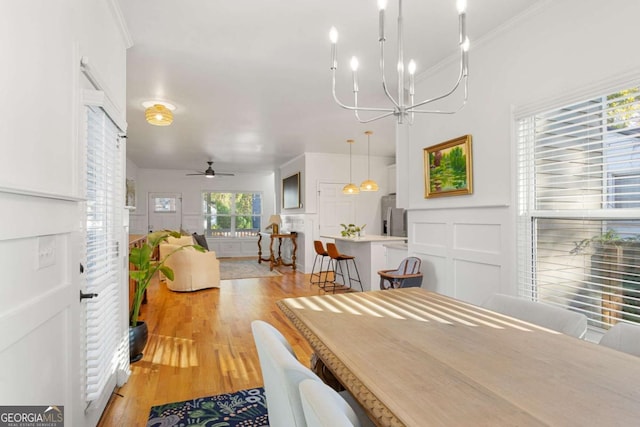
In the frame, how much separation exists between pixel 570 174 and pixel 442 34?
1.36 metres

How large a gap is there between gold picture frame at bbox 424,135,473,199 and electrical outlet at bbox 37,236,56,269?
2704mm

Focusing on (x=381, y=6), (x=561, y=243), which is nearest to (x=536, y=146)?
(x=561, y=243)

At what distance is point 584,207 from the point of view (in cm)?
212

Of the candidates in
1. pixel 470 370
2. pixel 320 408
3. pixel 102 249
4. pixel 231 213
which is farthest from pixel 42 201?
pixel 231 213

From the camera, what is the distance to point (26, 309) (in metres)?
1.09

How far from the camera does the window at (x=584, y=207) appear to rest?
74.9 inches

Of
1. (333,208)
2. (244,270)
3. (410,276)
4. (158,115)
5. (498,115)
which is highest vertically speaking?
(158,115)

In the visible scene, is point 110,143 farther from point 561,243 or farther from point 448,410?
point 561,243

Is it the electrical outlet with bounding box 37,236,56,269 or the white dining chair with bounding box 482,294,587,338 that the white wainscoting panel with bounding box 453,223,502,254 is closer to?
the white dining chair with bounding box 482,294,587,338

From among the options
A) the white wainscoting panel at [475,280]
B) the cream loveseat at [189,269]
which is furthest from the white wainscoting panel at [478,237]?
the cream loveseat at [189,269]

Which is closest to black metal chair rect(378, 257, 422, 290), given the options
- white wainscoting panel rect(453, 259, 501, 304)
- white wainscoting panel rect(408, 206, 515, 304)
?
white wainscoting panel rect(408, 206, 515, 304)

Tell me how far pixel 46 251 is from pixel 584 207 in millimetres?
2770

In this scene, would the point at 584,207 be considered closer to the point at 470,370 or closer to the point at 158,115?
the point at 470,370

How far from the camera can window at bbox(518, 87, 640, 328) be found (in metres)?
1.90
